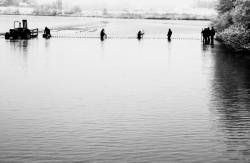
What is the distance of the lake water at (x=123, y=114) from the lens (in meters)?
10.3

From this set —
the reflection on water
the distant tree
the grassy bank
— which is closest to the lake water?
the reflection on water

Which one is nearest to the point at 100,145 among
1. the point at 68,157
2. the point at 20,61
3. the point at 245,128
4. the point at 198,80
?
the point at 68,157

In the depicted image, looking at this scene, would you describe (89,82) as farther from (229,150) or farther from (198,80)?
(229,150)

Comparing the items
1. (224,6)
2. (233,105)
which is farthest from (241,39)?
(224,6)

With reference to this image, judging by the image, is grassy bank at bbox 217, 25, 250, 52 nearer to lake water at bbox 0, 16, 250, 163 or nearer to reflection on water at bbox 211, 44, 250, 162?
reflection on water at bbox 211, 44, 250, 162

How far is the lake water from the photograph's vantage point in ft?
33.7

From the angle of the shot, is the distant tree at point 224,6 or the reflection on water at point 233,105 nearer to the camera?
the reflection on water at point 233,105

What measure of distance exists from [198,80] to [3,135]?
11.9 m

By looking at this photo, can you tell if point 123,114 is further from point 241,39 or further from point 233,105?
point 241,39

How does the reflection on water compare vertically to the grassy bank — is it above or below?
below

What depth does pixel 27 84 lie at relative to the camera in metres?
19.6

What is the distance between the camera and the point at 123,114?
14094mm

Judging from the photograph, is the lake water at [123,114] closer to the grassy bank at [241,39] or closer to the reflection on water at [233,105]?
the reflection on water at [233,105]

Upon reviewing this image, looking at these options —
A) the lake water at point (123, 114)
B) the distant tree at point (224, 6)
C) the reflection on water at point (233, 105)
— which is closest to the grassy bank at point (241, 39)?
the reflection on water at point (233, 105)
